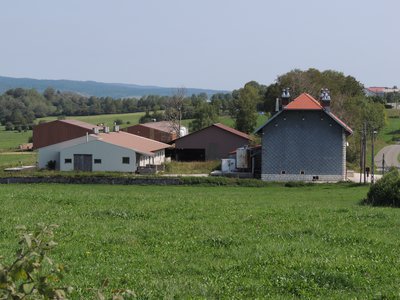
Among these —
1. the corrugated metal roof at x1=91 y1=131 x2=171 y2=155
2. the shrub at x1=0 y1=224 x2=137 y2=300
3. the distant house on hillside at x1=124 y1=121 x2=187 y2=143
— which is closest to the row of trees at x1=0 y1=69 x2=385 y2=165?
the distant house on hillside at x1=124 y1=121 x2=187 y2=143

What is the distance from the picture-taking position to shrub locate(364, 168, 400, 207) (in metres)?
25.3

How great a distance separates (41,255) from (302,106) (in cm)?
5119

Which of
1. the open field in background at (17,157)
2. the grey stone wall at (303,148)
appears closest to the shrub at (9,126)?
the open field in background at (17,157)

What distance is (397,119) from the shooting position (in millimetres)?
143375

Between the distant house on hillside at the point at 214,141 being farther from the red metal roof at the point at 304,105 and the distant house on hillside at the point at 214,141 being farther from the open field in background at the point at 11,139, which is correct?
the open field in background at the point at 11,139

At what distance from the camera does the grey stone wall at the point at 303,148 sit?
180ft

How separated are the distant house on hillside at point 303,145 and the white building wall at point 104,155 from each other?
13.5 meters

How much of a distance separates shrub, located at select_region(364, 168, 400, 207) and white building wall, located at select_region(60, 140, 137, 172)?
121ft

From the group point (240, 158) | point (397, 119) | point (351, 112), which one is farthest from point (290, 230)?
point (397, 119)

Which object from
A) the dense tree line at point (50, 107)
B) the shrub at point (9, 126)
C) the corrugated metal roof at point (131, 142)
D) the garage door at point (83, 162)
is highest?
the dense tree line at point (50, 107)

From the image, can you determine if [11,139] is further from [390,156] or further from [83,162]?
[390,156]

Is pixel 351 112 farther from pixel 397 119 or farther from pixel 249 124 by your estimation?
pixel 397 119

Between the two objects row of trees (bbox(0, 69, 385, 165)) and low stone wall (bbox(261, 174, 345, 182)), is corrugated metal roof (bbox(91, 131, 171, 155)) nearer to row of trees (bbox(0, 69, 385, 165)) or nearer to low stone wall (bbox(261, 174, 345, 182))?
low stone wall (bbox(261, 174, 345, 182))

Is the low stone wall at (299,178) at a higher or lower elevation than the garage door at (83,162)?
lower
